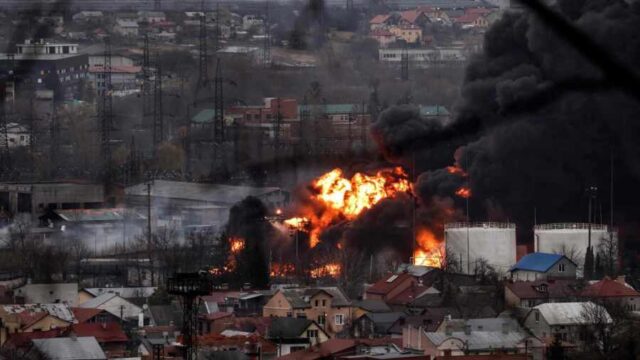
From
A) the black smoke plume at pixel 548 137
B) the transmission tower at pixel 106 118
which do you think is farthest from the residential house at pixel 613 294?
the transmission tower at pixel 106 118

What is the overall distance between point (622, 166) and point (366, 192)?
18.0 ft

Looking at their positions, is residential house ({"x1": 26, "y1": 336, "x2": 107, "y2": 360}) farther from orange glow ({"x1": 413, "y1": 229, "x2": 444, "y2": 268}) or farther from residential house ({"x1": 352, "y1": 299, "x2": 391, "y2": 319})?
orange glow ({"x1": 413, "y1": 229, "x2": 444, "y2": 268})

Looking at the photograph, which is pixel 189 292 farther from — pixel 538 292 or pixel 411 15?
pixel 411 15

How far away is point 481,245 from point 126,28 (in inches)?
2092

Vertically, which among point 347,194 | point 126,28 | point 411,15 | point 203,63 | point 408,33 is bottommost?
point 347,194

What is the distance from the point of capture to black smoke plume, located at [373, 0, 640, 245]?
53688mm

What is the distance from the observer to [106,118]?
2795 inches

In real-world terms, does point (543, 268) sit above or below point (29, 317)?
below

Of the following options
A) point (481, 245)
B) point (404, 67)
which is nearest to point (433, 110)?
point (404, 67)

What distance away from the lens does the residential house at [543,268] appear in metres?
45.8

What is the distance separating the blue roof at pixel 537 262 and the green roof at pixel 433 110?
994 inches

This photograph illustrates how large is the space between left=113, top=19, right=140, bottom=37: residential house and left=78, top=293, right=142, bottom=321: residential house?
190 feet

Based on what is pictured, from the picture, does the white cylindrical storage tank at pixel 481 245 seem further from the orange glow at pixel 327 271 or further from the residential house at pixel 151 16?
the residential house at pixel 151 16

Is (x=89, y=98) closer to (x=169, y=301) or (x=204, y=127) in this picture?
(x=204, y=127)
